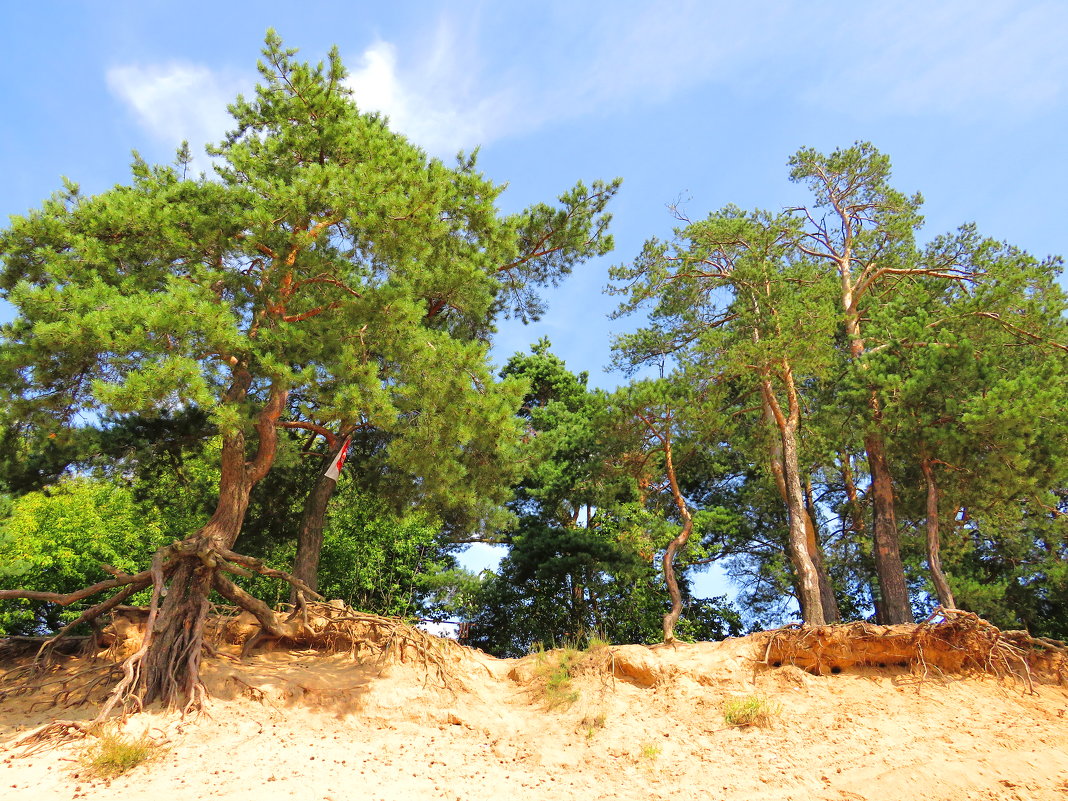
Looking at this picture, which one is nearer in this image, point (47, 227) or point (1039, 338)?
point (47, 227)

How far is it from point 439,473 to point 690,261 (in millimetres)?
7204

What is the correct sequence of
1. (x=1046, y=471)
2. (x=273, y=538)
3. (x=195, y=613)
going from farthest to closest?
(x=273, y=538)
(x=1046, y=471)
(x=195, y=613)

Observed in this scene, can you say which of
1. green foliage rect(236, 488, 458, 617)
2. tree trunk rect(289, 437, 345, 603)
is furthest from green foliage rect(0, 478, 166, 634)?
tree trunk rect(289, 437, 345, 603)

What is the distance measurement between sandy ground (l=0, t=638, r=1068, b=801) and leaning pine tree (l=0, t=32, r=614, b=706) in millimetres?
998

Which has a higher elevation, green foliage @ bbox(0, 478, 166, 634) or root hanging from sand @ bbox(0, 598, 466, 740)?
green foliage @ bbox(0, 478, 166, 634)

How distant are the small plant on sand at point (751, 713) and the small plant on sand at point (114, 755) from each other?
5735 millimetres

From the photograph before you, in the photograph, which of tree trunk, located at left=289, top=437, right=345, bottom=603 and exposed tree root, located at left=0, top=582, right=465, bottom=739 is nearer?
exposed tree root, located at left=0, top=582, right=465, bottom=739

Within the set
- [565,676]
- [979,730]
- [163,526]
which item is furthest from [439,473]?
[163,526]

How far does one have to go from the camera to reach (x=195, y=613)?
7.48 m

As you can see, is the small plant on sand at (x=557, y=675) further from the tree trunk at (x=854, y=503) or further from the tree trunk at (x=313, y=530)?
the tree trunk at (x=854, y=503)

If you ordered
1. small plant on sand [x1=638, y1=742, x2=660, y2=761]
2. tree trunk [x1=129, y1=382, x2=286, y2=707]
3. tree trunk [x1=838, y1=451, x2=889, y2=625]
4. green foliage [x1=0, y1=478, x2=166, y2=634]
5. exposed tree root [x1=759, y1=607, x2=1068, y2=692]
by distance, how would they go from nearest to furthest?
1. small plant on sand [x1=638, y1=742, x2=660, y2=761]
2. tree trunk [x1=129, y1=382, x2=286, y2=707]
3. exposed tree root [x1=759, y1=607, x2=1068, y2=692]
4. tree trunk [x1=838, y1=451, x2=889, y2=625]
5. green foliage [x1=0, y1=478, x2=166, y2=634]

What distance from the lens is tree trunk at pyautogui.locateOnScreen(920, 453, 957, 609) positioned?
988 cm

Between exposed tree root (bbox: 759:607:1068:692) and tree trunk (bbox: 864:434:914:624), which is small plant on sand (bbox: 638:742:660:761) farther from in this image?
tree trunk (bbox: 864:434:914:624)

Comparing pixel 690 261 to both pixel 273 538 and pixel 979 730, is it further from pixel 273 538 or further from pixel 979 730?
pixel 273 538
